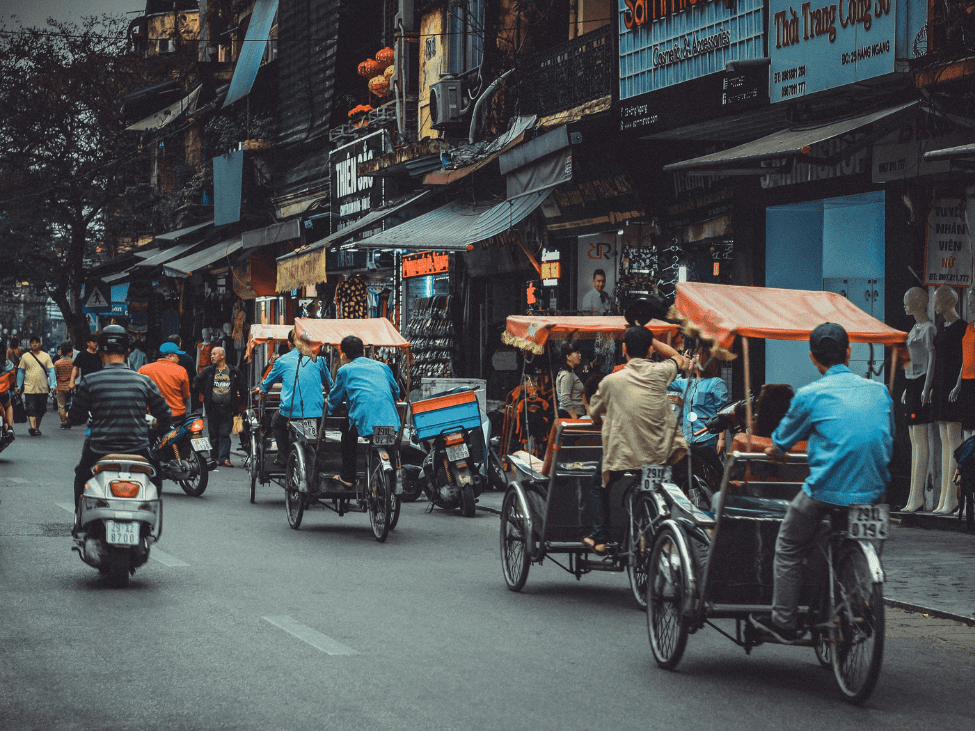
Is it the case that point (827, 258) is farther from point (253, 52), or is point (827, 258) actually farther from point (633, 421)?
point (253, 52)

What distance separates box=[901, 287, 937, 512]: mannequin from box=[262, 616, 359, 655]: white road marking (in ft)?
23.8

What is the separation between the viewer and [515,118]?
1980 cm

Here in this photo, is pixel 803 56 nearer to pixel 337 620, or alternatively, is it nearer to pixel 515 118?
pixel 515 118

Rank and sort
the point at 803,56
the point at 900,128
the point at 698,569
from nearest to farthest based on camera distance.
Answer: the point at 698,569, the point at 900,128, the point at 803,56

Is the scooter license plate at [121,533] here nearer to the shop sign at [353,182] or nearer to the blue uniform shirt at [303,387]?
the blue uniform shirt at [303,387]

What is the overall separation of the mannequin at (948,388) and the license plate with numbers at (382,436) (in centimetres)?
522

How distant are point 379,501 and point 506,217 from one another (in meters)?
7.35

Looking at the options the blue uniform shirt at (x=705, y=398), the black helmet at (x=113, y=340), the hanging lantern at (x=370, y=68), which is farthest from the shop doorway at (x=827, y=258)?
the hanging lantern at (x=370, y=68)

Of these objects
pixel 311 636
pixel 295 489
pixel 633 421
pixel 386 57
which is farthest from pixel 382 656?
pixel 386 57

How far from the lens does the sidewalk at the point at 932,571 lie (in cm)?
876

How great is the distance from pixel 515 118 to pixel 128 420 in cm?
1193

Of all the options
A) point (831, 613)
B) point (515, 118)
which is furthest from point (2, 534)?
point (515, 118)

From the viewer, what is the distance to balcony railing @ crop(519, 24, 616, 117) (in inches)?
685

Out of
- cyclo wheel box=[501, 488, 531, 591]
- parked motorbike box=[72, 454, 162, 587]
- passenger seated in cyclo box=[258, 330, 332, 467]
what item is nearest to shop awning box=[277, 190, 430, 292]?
passenger seated in cyclo box=[258, 330, 332, 467]
